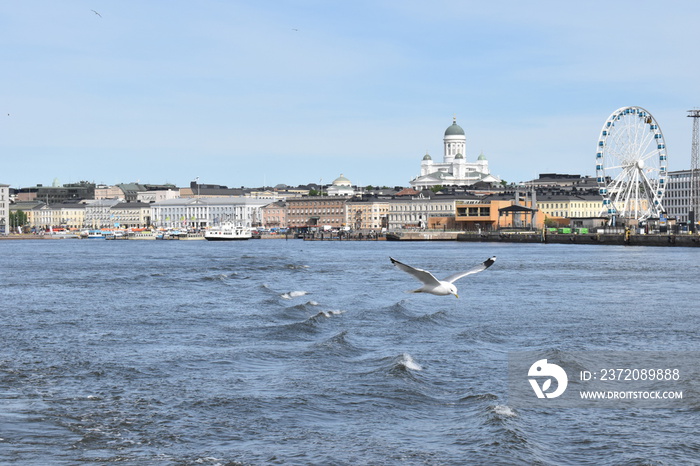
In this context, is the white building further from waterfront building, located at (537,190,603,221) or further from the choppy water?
the choppy water

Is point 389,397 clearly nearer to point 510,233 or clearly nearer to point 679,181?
point 510,233

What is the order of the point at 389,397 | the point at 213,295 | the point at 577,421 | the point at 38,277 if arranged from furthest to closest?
the point at 38,277, the point at 213,295, the point at 389,397, the point at 577,421

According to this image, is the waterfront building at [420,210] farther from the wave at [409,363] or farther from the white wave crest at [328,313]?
the wave at [409,363]

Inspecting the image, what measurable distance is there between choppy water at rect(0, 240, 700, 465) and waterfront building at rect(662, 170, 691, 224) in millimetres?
142060

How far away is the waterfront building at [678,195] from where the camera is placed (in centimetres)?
17612

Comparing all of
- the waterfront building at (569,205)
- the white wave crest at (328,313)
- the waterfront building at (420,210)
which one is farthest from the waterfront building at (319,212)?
the white wave crest at (328,313)

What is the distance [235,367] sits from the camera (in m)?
21.3

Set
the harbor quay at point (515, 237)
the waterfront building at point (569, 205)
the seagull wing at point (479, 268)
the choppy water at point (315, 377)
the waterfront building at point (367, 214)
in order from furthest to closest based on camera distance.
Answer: the waterfront building at point (367, 214), the waterfront building at point (569, 205), the harbor quay at point (515, 237), the choppy water at point (315, 377), the seagull wing at point (479, 268)

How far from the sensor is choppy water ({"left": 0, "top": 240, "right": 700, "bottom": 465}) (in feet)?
49.9

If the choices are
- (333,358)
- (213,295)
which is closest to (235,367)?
(333,358)

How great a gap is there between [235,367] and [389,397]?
4.33 m
